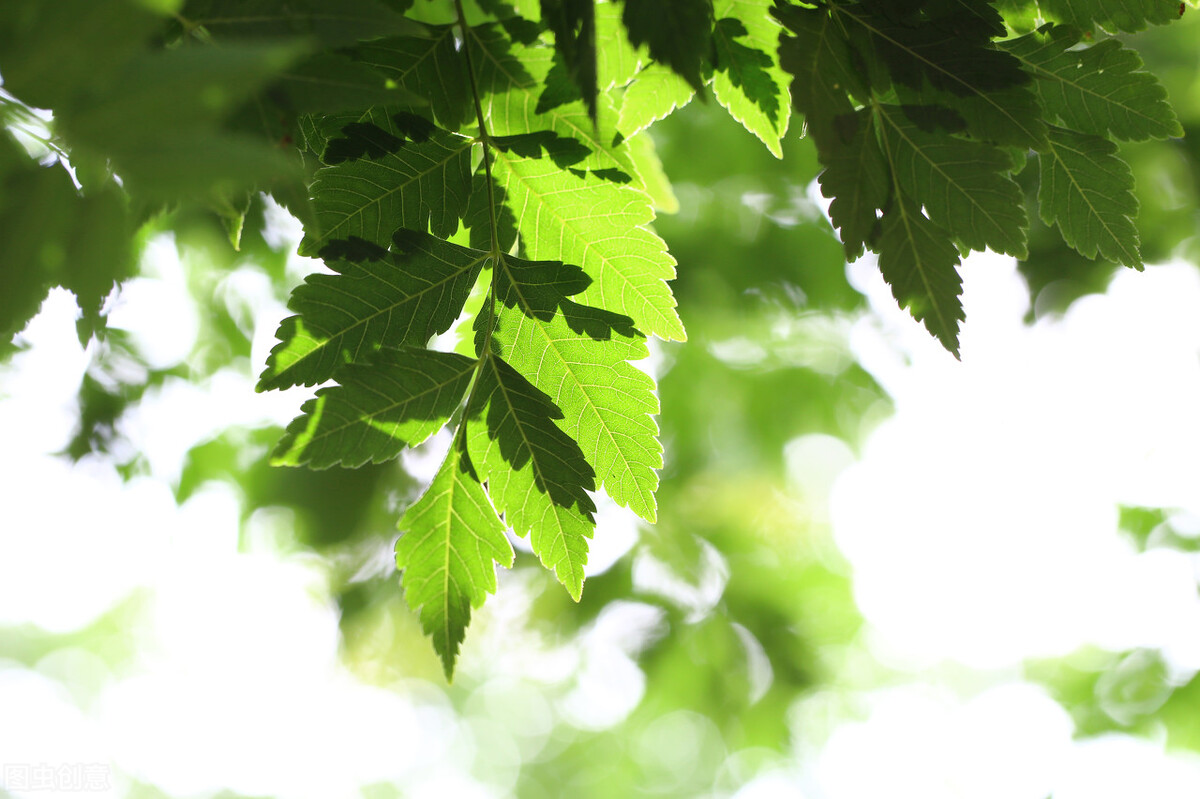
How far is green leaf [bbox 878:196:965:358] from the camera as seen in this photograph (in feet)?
2.17

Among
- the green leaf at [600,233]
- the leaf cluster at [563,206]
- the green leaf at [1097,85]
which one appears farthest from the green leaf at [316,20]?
the green leaf at [1097,85]

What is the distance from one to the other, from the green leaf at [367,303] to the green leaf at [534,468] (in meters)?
0.08

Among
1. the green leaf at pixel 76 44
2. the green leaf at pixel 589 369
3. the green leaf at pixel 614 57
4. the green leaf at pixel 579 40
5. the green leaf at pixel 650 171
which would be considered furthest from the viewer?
the green leaf at pixel 650 171

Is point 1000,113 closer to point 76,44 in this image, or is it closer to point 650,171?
point 650,171

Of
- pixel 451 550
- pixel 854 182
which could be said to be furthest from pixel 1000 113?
pixel 451 550

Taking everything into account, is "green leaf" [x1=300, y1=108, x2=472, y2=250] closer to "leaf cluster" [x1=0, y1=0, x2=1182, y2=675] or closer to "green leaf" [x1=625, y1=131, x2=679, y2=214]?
"leaf cluster" [x1=0, y1=0, x2=1182, y2=675]

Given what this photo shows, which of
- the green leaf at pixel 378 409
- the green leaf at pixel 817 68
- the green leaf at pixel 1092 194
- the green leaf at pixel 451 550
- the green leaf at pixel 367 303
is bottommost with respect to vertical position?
the green leaf at pixel 451 550

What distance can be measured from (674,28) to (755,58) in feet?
0.83

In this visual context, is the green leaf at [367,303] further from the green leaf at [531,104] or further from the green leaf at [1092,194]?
the green leaf at [1092,194]

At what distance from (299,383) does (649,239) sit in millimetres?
392

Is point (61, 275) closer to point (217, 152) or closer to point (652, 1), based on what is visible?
point (217, 152)

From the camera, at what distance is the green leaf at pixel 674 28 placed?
20.8 inches

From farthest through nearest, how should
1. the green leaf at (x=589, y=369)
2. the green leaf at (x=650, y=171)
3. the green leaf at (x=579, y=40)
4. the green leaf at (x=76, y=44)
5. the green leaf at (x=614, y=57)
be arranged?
the green leaf at (x=650, y=171) → the green leaf at (x=614, y=57) → the green leaf at (x=589, y=369) → the green leaf at (x=579, y=40) → the green leaf at (x=76, y=44)

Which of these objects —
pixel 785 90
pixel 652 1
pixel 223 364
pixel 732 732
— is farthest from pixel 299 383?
pixel 732 732
